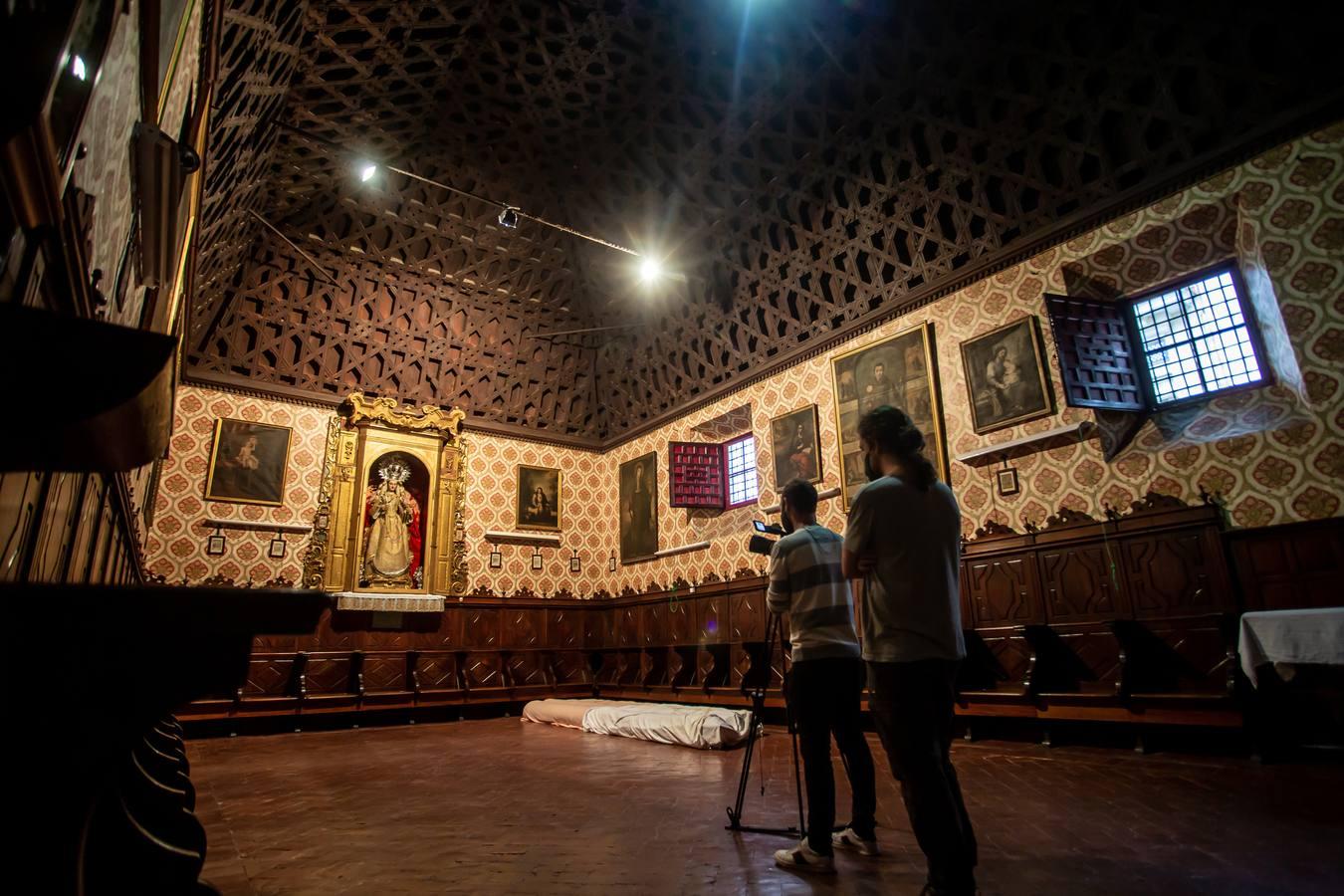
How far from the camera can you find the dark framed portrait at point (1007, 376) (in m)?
7.81

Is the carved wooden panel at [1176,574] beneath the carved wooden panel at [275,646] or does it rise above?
above

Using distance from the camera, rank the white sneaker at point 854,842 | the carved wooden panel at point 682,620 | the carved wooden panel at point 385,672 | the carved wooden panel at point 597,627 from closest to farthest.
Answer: the white sneaker at point 854,842, the carved wooden panel at point 385,672, the carved wooden panel at point 682,620, the carved wooden panel at point 597,627

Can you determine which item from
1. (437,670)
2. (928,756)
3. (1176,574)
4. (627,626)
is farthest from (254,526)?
(1176,574)

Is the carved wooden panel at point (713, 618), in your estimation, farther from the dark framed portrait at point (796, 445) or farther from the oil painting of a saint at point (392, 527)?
the oil painting of a saint at point (392, 527)

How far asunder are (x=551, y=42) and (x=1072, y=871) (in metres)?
11.2

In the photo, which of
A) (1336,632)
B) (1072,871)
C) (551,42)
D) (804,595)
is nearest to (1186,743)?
(1336,632)

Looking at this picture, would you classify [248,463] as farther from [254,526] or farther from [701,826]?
[701,826]

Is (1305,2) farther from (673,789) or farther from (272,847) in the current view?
(272,847)

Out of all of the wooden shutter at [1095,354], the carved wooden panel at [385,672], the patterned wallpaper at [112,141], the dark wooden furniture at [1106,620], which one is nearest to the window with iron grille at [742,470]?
the dark wooden furniture at [1106,620]

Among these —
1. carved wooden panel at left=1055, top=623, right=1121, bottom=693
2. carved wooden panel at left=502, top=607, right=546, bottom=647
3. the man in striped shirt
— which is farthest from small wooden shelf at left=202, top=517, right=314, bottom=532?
carved wooden panel at left=1055, top=623, right=1121, bottom=693

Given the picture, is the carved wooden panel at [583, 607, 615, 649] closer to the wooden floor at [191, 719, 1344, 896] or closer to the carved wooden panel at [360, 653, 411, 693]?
the carved wooden panel at [360, 653, 411, 693]

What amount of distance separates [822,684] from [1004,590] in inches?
214

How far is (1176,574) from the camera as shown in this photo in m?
6.27

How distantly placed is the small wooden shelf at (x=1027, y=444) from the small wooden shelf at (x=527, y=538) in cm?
864
